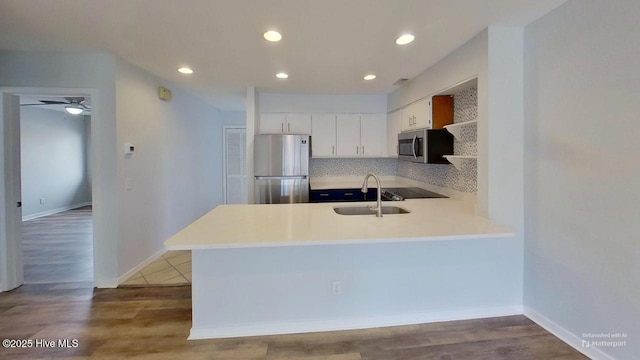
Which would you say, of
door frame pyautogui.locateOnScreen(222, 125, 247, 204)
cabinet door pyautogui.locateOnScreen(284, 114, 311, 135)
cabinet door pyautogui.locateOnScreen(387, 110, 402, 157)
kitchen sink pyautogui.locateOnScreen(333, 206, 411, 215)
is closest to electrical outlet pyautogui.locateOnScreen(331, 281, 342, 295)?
kitchen sink pyautogui.locateOnScreen(333, 206, 411, 215)

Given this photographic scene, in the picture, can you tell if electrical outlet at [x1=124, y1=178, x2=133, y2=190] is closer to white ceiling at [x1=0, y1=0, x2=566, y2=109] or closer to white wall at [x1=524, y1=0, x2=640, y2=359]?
white ceiling at [x1=0, y1=0, x2=566, y2=109]

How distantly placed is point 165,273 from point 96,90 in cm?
207

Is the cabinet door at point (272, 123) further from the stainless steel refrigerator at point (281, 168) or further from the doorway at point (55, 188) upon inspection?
the doorway at point (55, 188)

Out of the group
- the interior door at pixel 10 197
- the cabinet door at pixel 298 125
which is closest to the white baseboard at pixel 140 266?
the interior door at pixel 10 197

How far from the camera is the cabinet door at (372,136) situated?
4.70 metres

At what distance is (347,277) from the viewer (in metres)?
2.29

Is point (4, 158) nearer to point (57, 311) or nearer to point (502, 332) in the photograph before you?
point (57, 311)

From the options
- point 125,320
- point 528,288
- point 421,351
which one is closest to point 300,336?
point 421,351

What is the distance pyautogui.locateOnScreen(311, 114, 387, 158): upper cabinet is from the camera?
4.60 m

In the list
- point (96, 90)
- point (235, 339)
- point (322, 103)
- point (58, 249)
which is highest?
point (322, 103)

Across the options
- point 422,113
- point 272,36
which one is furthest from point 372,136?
point 272,36

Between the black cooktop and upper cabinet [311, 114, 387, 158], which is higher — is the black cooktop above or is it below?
below

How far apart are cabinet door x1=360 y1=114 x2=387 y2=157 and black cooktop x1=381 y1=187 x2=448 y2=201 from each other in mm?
831

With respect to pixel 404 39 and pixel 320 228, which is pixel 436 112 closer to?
pixel 404 39
